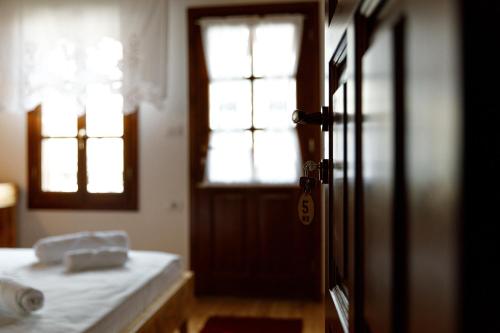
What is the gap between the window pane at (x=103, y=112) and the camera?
418 cm

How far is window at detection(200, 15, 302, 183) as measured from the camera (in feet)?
13.0

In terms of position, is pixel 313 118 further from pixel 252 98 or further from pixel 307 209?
pixel 252 98

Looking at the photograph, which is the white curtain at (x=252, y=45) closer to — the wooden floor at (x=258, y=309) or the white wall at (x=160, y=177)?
the white wall at (x=160, y=177)

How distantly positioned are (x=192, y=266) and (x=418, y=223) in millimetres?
3767

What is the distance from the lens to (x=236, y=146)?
4020 millimetres

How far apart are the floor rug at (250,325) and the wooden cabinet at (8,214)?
1.91m

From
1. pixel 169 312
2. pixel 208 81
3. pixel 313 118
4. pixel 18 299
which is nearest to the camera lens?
pixel 313 118

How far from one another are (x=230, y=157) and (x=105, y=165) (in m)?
1.07

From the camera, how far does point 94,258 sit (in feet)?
7.54

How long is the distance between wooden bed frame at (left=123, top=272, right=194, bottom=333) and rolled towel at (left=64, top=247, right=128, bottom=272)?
0.26 metres

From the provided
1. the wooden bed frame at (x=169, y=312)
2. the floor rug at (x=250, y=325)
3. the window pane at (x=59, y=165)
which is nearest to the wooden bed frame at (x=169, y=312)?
the wooden bed frame at (x=169, y=312)

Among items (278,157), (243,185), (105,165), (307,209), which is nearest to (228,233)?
(243,185)

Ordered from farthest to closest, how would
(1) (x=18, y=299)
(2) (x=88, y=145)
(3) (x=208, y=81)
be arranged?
(2) (x=88, y=145), (3) (x=208, y=81), (1) (x=18, y=299)

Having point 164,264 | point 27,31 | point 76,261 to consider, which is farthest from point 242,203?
point 27,31
